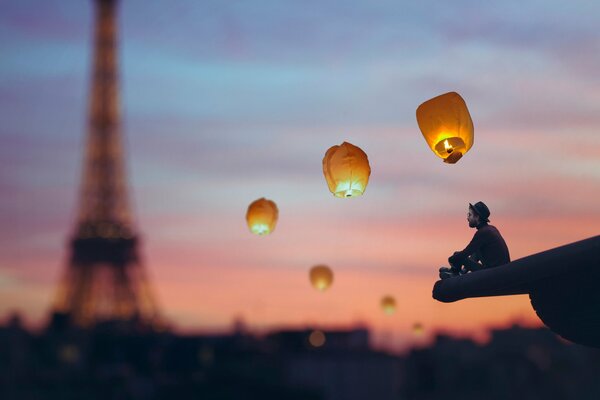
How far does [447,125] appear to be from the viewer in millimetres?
11406

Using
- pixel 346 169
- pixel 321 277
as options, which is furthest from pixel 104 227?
pixel 346 169

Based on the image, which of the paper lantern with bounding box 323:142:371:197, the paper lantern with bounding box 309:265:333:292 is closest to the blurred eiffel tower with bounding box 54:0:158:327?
the paper lantern with bounding box 309:265:333:292

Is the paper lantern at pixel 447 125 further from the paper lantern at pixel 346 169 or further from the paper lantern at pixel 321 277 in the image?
the paper lantern at pixel 321 277

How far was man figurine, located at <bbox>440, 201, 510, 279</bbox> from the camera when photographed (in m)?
9.96

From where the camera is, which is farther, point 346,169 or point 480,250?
point 346,169

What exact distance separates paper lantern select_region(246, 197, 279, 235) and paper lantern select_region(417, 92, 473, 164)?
7834mm

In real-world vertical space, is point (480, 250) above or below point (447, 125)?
below

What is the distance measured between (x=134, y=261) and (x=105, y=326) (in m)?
6.26

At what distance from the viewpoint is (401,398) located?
76.6 metres

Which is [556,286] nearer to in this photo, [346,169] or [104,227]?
[346,169]

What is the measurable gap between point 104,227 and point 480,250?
232 ft

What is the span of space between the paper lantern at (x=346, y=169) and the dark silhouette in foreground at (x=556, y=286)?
3809 millimetres

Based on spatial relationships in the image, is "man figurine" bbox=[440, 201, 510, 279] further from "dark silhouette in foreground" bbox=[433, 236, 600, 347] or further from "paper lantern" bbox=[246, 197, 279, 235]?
"paper lantern" bbox=[246, 197, 279, 235]

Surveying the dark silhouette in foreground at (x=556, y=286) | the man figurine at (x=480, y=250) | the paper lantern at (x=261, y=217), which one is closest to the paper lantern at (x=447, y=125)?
the man figurine at (x=480, y=250)
